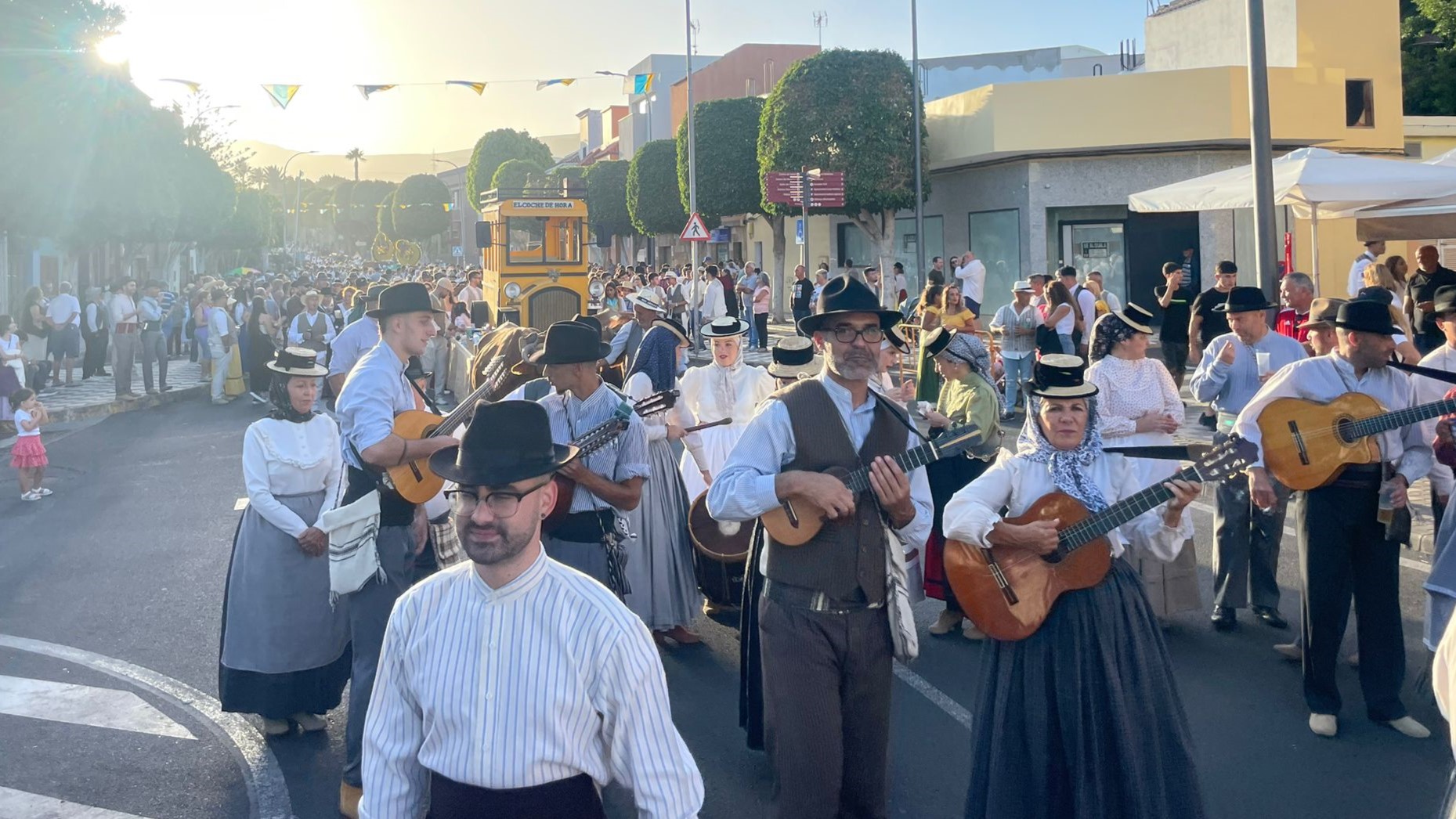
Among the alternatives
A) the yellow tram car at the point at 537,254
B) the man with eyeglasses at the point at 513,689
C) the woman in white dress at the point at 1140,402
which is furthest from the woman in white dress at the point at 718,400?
the yellow tram car at the point at 537,254

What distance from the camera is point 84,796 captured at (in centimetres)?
536

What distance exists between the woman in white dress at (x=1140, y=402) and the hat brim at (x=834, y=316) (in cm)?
292

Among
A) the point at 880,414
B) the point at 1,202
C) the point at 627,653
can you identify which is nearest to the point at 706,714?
the point at 880,414

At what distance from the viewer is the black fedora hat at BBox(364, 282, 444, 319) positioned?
5320 mm

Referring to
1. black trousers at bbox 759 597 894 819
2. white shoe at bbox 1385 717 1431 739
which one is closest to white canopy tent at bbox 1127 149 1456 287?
white shoe at bbox 1385 717 1431 739

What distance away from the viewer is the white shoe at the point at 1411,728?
5539 millimetres

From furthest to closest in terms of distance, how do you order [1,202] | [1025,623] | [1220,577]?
[1,202] → [1220,577] → [1025,623]

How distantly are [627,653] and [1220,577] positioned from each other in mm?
5499

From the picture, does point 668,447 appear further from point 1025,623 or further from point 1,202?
point 1,202

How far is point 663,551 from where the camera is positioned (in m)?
7.18

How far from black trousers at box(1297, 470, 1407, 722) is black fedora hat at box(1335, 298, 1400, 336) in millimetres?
653

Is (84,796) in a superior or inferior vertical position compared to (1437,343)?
inferior

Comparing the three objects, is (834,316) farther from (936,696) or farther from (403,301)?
(936,696)

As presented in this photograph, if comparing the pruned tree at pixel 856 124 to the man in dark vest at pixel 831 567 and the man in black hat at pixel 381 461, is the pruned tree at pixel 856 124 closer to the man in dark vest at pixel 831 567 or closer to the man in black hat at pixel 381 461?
the man in black hat at pixel 381 461
